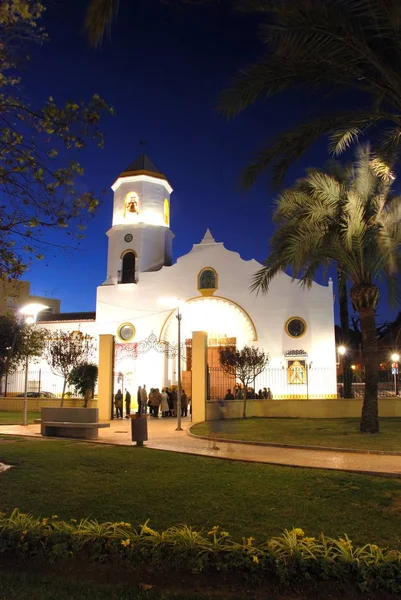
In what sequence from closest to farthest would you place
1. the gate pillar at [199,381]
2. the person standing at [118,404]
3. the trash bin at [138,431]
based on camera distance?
the trash bin at [138,431], the gate pillar at [199,381], the person standing at [118,404]

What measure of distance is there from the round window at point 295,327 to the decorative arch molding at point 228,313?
192 cm

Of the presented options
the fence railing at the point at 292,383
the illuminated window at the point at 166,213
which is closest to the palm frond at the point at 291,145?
the fence railing at the point at 292,383

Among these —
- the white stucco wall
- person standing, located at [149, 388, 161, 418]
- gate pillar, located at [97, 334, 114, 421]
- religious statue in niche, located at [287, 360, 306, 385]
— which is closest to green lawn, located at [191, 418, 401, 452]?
gate pillar, located at [97, 334, 114, 421]

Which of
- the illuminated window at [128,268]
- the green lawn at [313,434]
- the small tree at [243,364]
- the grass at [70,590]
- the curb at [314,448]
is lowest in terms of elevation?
the grass at [70,590]

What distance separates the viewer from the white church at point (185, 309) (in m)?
30.2

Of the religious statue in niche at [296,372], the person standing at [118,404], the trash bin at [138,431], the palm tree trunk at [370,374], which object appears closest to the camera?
the trash bin at [138,431]

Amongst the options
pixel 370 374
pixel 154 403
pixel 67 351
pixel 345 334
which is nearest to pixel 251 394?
pixel 154 403

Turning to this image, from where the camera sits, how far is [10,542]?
5.36 meters

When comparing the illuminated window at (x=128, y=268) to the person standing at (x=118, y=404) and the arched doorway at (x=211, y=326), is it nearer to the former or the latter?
the arched doorway at (x=211, y=326)

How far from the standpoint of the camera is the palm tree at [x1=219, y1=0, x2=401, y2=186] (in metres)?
5.73

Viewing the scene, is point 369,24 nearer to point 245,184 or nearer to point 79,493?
point 245,184

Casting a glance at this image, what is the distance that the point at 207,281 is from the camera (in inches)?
1310

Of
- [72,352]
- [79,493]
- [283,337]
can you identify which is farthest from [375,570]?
[283,337]

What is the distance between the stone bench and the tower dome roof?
24957mm
